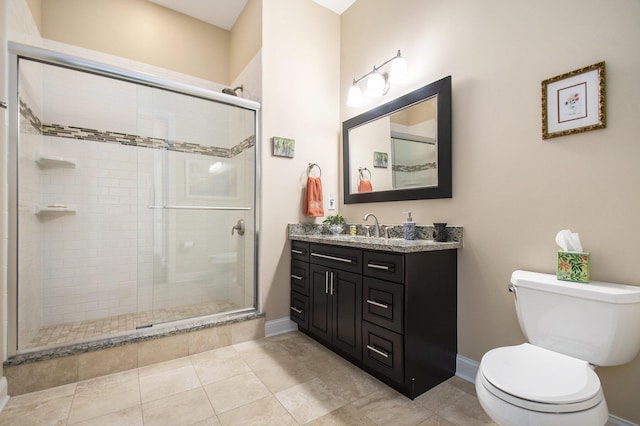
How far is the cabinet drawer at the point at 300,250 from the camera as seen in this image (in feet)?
7.74

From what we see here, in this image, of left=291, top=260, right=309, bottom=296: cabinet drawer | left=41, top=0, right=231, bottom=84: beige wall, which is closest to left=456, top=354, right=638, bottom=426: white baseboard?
left=291, top=260, right=309, bottom=296: cabinet drawer

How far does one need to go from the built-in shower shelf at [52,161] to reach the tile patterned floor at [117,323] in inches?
49.7

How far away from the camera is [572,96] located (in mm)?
1384

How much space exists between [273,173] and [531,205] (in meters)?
1.83

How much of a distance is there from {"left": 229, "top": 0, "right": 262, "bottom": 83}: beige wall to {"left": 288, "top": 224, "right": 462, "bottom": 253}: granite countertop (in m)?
1.67

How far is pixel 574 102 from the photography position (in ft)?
4.53

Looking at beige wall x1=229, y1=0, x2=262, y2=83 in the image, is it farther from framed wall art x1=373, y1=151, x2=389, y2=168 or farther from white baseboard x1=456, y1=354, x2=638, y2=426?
white baseboard x1=456, y1=354, x2=638, y2=426

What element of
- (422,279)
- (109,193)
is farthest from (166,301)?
(422,279)

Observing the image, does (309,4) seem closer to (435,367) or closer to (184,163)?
(184,163)

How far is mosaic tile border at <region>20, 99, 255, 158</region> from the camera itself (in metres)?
2.39

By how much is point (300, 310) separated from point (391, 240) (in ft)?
3.19

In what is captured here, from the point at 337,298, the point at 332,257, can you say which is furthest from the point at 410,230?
the point at 337,298

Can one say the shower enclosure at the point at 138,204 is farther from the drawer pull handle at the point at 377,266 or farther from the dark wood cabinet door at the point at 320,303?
the drawer pull handle at the point at 377,266

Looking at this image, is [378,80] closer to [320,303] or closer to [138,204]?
[320,303]
